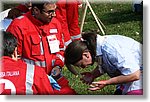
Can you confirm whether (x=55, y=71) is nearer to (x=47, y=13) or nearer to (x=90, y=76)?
(x=90, y=76)

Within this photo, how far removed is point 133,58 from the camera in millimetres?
3023

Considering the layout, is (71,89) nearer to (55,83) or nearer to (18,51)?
(55,83)

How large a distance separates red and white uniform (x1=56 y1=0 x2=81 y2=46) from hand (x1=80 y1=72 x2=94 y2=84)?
26 cm

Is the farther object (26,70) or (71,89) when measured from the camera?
(71,89)

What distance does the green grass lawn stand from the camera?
3029 millimetres

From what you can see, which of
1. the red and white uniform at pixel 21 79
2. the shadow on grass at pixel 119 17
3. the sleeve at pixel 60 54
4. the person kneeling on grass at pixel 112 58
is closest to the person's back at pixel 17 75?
the red and white uniform at pixel 21 79

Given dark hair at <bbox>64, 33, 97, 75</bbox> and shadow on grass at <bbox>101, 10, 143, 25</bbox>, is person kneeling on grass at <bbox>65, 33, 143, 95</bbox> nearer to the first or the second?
dark hair at <bbox>64, 33, 97, 75</bbox>

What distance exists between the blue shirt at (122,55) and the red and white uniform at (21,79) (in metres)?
0.43

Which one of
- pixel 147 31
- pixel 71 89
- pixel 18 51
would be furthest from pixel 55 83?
pixel 147 31

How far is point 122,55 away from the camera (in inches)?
118

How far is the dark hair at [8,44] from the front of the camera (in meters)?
2.93

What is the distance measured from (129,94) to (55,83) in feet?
1.71

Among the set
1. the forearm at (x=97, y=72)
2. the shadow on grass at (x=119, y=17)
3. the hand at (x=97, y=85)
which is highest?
the shadow on grass at (x=119, y=17)

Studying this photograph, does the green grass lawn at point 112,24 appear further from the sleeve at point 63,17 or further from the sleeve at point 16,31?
the sleeve at point 16,31
